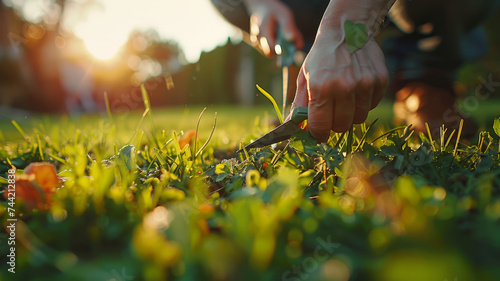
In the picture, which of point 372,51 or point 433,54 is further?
point 433,54

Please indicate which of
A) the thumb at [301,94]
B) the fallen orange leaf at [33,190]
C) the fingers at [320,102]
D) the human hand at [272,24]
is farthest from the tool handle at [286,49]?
the fallen orange leaf at [33,190]

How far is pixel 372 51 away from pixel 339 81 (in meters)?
0.18

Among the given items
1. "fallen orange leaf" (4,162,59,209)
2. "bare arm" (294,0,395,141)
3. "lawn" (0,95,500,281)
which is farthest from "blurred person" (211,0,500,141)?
"fallen orange leaf" (4,162,59,209)

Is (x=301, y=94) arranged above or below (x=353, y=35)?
below

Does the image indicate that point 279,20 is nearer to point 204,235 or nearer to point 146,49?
point 204,235

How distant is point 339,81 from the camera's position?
103cm

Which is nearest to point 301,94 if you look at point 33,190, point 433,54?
point 33,190

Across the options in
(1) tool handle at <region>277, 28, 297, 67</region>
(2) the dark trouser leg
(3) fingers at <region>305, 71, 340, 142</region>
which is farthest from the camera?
(2) the dark trouser leg

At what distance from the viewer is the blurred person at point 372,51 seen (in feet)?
3.46

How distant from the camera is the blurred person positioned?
3.46ft

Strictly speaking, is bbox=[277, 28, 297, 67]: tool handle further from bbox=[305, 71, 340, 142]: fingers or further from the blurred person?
bbox=[305, 71, 340, 142]: fingers

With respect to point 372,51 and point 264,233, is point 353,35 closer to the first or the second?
point 372,51

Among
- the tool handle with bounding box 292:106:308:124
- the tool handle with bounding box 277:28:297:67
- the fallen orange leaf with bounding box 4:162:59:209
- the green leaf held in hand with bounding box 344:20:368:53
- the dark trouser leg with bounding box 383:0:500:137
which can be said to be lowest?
the dark trouser leg with bounding box 383:0:500:137

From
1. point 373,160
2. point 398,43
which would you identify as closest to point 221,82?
point 398,43
